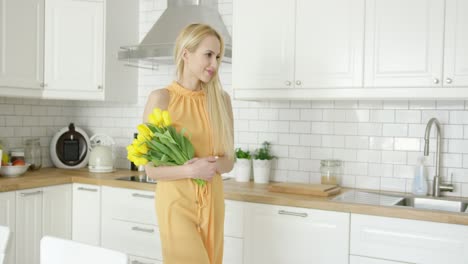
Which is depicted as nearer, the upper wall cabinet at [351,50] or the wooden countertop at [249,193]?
the wooden countertop at [249,193]

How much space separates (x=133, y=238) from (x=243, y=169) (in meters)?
0.85

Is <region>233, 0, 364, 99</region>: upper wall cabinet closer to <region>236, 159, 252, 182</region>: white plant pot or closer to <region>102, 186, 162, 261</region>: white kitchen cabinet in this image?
<region>236, 159, 252, 182</region>: white plant pot

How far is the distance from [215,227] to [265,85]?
119 cm

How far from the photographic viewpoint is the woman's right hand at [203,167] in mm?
2209

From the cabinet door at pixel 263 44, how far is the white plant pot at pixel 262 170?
1.70ft

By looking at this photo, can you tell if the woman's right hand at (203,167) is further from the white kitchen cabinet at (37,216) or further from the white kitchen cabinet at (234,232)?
the white kitchen cabinet at (37,216)

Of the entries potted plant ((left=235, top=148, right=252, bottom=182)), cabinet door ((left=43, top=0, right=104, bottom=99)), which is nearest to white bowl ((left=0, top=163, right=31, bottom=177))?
cabinet door ((left=43, top=0, right=104, bottom=99))

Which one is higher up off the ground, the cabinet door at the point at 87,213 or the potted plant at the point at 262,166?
the potted plant at the point at 262,166

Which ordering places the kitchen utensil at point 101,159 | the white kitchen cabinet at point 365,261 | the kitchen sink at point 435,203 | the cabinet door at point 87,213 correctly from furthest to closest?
the kitchen utensil at point 101,159, the cabinet door at point 87,213, the kitchen sink at point 435,203, the white kitchen cabinet at point 365,261

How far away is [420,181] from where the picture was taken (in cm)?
309

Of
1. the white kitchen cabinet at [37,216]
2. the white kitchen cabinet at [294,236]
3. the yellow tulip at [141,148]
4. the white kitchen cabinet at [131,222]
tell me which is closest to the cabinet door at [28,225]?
the white kitchen cabinet at [37,216]

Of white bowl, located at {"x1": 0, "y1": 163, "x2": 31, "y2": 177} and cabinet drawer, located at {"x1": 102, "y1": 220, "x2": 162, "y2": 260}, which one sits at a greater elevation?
white bowl, located at {"x1": 0, "y1": 163, "x2": 31, "y2": 177}

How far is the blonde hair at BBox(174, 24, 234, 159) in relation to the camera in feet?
7.57

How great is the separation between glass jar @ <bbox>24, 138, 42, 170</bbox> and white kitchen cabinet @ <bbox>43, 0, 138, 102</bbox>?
0.45m
